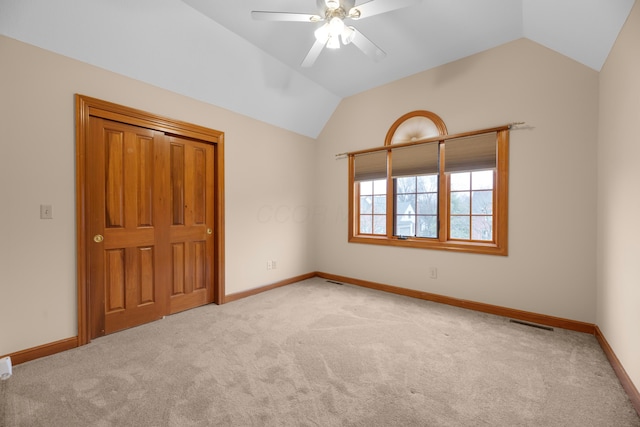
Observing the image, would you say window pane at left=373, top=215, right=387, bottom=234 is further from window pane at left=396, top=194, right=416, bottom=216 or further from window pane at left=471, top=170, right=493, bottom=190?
window pane at left=471, top=170, right=493, bottom=190

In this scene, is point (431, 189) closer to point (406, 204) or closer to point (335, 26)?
point (406, 204)

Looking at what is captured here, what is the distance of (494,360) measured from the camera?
206cm

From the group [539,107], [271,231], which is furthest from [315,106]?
[539,107]

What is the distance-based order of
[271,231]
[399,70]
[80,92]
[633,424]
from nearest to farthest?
[633,424], [80,92], [399,70], [271,231]

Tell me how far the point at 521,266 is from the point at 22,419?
4.10 m

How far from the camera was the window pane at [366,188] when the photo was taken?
423cm

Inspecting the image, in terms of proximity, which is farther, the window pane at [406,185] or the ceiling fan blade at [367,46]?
the window pane at [406,185]

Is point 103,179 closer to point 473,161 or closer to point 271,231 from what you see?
point 271,231

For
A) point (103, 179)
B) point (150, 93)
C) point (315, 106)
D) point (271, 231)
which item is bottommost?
point (271, 231)

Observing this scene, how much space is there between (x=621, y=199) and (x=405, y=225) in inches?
84.3

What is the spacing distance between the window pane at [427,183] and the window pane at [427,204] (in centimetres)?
7

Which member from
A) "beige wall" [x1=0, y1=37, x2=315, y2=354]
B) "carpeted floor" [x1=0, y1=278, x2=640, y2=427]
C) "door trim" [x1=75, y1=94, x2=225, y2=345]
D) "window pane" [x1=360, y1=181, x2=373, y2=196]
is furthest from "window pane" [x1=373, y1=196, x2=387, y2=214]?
"beige wall" [x1=0, y1=37, x2=315, y2=354]

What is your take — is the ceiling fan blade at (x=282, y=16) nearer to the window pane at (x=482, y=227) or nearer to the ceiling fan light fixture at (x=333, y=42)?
the ceiling fan light fixture at (x=333, y=42)

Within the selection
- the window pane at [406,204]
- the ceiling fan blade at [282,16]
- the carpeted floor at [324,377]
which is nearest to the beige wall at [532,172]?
the carpeted floor at [324,377]
